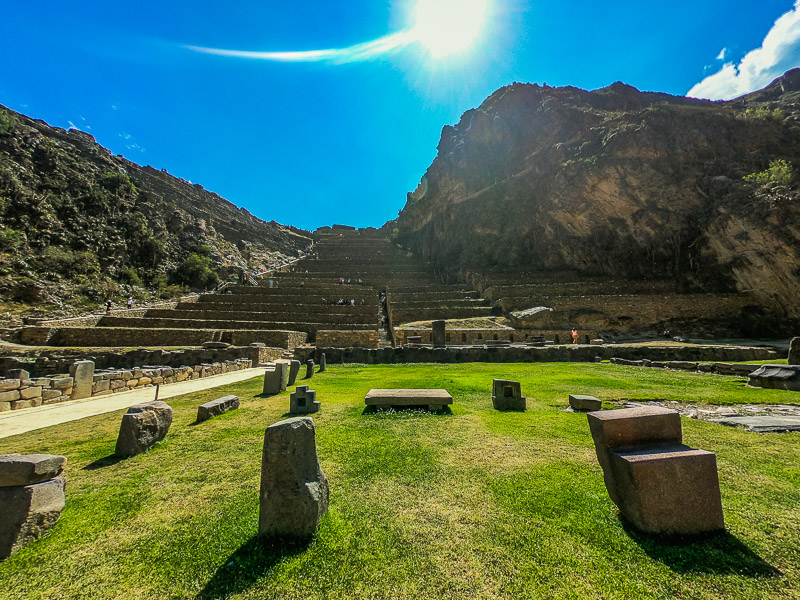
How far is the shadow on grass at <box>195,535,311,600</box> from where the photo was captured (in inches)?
83.8

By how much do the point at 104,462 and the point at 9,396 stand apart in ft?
23.6

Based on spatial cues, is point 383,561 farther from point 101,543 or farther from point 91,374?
point 91,374

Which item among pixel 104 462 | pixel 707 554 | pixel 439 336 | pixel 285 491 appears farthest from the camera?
pixel 439 336

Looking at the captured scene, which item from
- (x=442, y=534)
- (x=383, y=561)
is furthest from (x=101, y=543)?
(x=442, y=534)

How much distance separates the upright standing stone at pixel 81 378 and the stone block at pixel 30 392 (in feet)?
2.53

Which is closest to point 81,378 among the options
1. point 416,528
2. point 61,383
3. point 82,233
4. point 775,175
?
point 61,383

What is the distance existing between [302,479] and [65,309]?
34413 mm

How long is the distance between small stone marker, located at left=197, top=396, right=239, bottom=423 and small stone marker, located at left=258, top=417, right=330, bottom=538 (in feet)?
15.9

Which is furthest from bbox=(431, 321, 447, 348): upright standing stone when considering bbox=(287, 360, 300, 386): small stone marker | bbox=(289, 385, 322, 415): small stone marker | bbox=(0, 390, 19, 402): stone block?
bbox=(0, 390, 19, 402): stone block

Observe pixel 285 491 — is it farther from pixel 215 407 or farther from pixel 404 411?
pixel 215 407

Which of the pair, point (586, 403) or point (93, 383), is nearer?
point (586, 403)

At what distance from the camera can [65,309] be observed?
25.4 meters

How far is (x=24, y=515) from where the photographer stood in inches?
107

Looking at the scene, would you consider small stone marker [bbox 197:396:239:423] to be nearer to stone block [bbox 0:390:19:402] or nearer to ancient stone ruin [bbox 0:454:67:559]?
ancient stone ruin [bbox 0:454:67:559]
